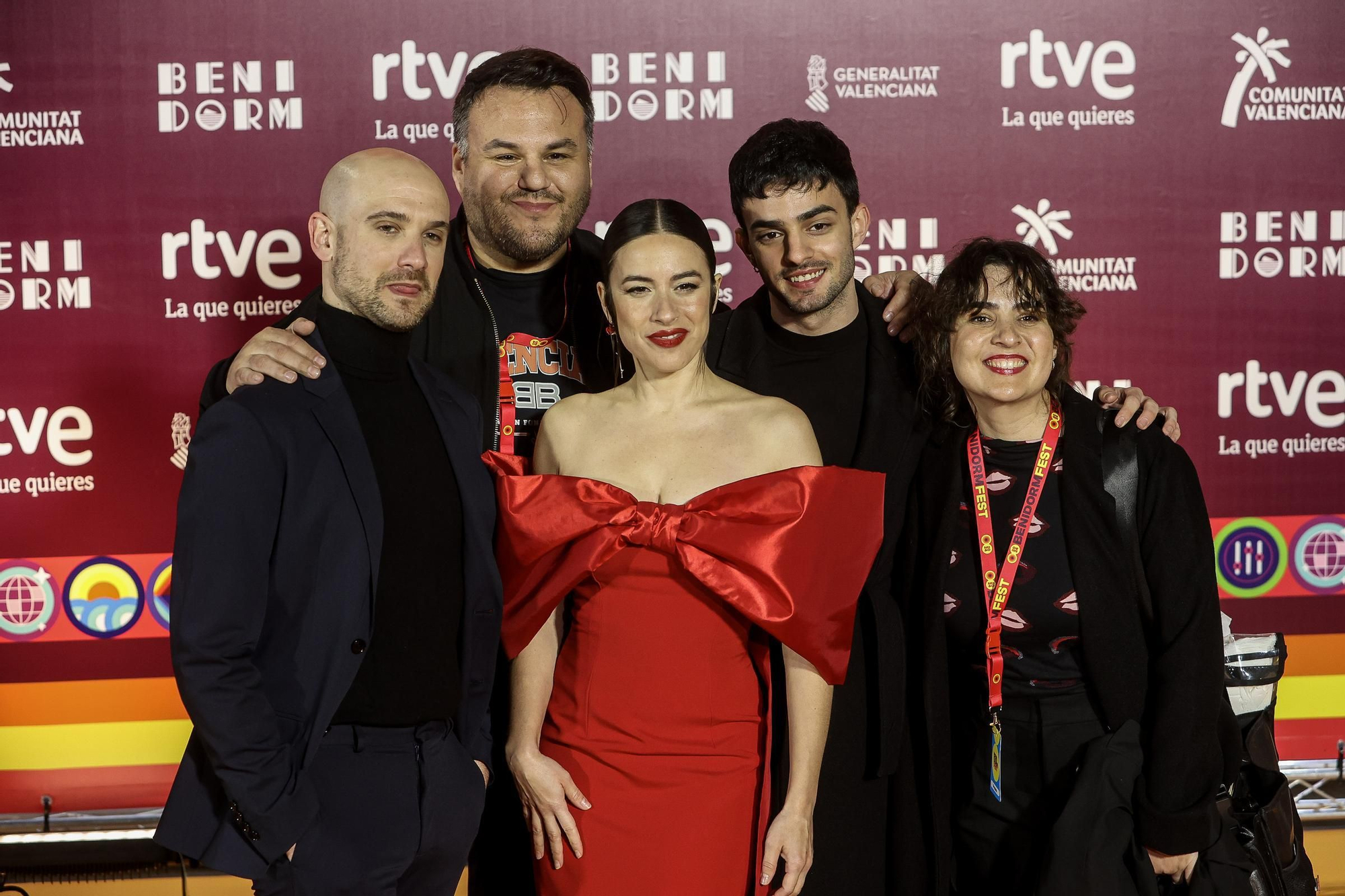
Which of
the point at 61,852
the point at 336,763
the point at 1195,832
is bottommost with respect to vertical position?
the point at 61,852

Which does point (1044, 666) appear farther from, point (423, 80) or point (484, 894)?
point (423, 80)

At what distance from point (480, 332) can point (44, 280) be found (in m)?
2.07

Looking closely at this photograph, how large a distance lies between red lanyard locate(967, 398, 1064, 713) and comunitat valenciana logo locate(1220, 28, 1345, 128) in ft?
7.21

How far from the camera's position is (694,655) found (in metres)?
2.09

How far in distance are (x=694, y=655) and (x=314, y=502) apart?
2.54 feet

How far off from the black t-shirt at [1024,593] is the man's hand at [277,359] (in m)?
1.39

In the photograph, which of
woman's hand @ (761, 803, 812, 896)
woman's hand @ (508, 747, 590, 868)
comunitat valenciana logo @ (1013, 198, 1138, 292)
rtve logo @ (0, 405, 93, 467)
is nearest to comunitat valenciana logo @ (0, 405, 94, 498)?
rtve logo @ (0, 405, 93, 467)

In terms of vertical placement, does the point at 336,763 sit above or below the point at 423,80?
below

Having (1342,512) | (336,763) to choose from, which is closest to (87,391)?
(336,763)

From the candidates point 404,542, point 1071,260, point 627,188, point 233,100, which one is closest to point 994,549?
point 404,542

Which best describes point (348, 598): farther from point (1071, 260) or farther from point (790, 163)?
point (1071, 260)

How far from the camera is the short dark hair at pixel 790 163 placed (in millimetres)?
2609

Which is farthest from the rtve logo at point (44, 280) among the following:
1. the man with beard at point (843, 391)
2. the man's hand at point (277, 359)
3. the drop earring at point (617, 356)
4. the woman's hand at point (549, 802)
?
the woman's hand at point (549, 802)

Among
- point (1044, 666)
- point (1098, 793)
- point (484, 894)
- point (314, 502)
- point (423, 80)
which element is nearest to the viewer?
point (314, 502)
